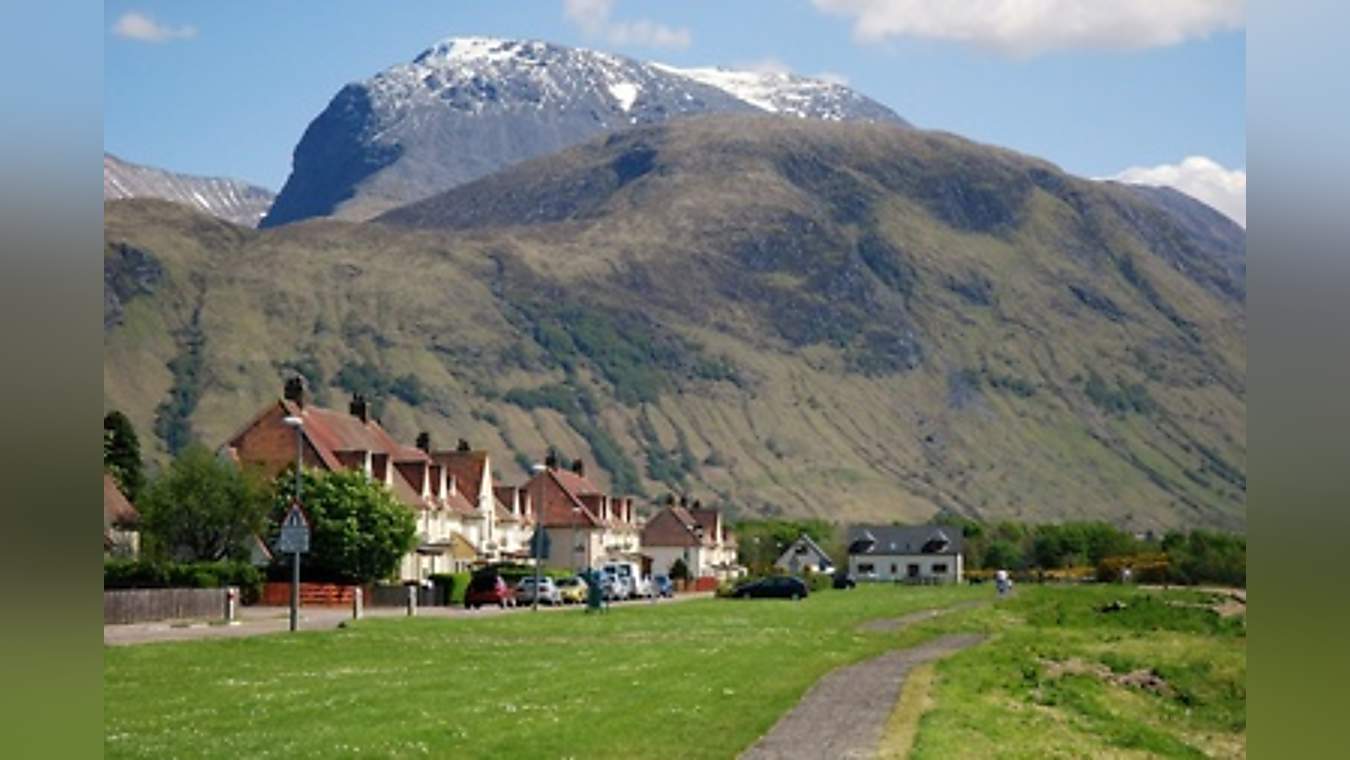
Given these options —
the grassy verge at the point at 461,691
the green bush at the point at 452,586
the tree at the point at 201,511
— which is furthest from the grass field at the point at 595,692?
the green bush at the point at 452,586

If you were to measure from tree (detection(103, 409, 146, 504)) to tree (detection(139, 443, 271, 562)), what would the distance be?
24.7 m

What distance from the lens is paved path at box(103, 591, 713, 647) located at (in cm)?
6203

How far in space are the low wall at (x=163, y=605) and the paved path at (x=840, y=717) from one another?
3115 cm

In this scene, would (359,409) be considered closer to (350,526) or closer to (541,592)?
(541,592)

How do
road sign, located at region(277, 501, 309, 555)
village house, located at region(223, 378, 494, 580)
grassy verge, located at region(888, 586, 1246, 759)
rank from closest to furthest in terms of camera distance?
grassy verge, located at region(888, 586, 1246, 759), road sign, located at region(277, 501, 309, 555), village house, located at region(223, 378, 494, 580)

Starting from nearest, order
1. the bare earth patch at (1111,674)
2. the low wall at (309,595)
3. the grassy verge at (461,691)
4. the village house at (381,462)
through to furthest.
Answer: the grassy verge at (461,691) → the bare earth patch at (1111,674) → the low wall at (309,595) → the village house at (381,462)

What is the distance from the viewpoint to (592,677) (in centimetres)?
4603

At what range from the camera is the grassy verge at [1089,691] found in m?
37.2

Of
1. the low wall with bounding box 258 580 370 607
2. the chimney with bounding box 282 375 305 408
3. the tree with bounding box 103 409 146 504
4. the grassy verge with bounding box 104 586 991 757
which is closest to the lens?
A: the grassy verge with bounding box 104 586 991 757

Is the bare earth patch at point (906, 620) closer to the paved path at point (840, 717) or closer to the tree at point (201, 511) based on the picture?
the paved path at point (840, 717)

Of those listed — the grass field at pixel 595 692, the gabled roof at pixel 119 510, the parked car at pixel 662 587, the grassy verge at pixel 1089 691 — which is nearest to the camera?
the grass field at pixel 595 692

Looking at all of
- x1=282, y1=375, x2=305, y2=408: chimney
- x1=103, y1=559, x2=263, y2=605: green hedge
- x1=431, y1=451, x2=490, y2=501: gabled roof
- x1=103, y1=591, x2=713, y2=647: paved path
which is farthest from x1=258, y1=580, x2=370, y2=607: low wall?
x1=431, y1=451, x2=490, y2=501: gabled roof

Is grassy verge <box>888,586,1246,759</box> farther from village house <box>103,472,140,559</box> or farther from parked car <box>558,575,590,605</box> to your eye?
village house <box>103,472,140,559</box>
